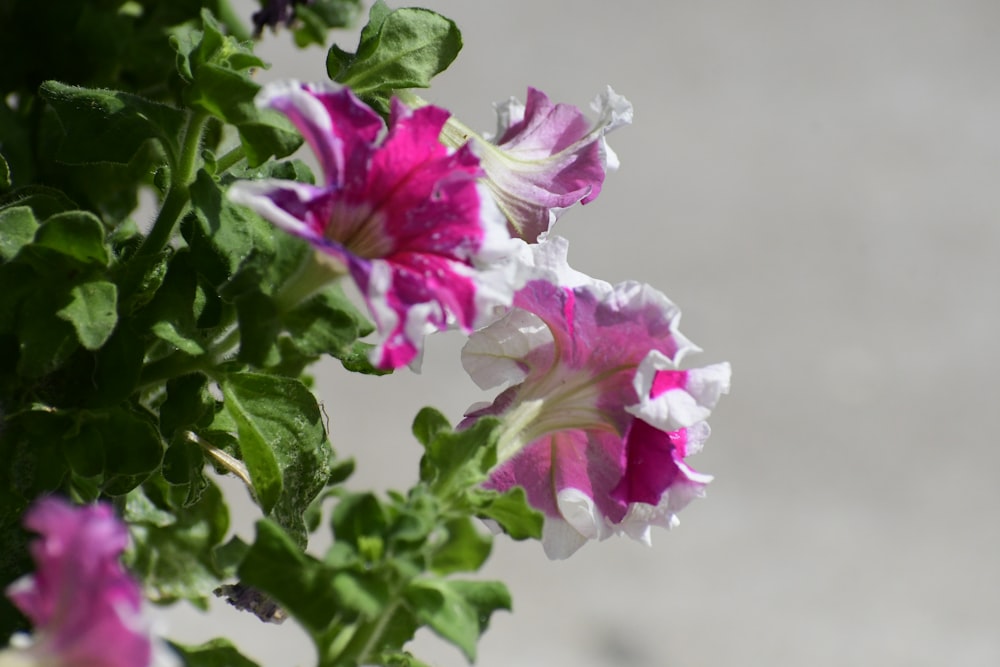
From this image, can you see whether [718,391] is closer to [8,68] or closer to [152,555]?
[152,555]

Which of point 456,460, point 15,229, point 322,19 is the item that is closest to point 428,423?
point 456,460

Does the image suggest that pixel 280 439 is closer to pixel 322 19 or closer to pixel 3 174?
pixel 3 174

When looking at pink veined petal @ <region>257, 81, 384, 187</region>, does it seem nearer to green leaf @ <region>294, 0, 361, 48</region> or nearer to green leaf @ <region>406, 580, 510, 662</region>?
green leaf @ <region>406, 580, 510, 662</region>

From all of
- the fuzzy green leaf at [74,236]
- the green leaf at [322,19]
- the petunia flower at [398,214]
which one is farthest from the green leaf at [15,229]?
the green leaf at [322,19]

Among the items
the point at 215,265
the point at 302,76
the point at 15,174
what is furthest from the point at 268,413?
the point at 302,76

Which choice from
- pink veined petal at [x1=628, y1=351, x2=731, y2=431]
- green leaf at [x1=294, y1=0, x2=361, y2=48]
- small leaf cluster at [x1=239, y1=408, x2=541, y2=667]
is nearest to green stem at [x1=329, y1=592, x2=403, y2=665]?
small leaf cluster at [x1=239, y1=408, x2=541, y2=667]
